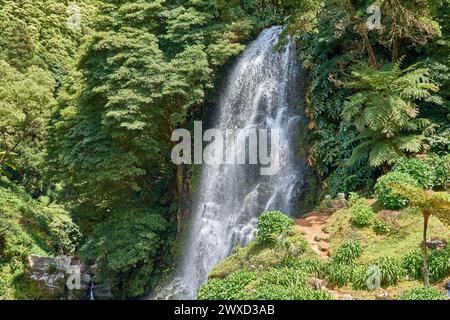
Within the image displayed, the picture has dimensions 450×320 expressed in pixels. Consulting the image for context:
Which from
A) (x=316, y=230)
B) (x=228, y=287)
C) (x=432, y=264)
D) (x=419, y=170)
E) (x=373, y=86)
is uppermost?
(x=373, y=86)

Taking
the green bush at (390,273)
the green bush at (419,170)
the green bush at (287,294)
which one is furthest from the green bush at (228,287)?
the green bush at (419,170)

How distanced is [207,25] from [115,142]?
5.99 meters

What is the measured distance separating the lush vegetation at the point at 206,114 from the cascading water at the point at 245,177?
0.73 metres

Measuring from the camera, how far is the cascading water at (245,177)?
612 inches

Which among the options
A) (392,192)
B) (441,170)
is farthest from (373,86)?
(392,192)

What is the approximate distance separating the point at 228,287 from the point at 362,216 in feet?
11.9

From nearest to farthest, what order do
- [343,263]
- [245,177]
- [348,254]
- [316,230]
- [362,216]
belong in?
1. [343,263]
2. [348,254]
3. [362,216]
4. [316,230]
5. [245,177]

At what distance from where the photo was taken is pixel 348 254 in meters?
9.60

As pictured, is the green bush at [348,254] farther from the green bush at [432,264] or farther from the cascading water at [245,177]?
the cascading water at [245,177]

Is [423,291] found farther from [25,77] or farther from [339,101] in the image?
[25,77]

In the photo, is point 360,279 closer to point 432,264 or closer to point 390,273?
point 390,273

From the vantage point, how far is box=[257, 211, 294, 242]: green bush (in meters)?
10.8

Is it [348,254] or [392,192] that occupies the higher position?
[392,192]
